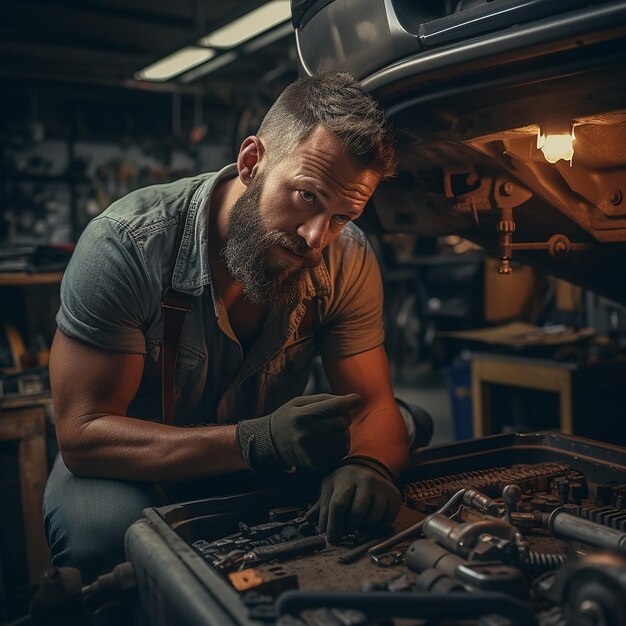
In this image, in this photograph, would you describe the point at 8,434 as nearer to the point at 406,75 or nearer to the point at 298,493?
the point at 298,493

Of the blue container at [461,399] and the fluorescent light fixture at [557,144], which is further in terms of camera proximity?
the blue container at [461,399]

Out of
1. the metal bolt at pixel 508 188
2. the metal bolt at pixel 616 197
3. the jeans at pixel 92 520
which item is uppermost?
the metal bolt at pixel 508 188

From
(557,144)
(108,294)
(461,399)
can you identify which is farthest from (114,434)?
(461,399)

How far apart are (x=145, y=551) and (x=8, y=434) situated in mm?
1379

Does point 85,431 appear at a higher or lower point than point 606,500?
higher

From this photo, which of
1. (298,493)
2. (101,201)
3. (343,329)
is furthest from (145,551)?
(101,201)

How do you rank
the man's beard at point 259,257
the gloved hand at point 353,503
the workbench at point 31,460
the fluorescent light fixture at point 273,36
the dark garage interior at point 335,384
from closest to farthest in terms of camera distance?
1. the dark garage interior at point 335,384
2. the gloved hand at point 353,503
3. the man's beard at point 259,257
4. the workbench at point 31,460
5. the fluorescent light fixture at point 273,36

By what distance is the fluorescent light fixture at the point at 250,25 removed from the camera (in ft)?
12.6

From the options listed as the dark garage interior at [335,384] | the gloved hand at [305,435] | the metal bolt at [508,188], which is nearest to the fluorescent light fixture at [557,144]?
the dark garage interior at [335,384]

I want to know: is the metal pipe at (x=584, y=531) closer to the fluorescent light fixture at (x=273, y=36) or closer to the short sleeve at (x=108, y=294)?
the short sleeve at (x=108, y=294)

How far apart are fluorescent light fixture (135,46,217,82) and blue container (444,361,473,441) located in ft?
9.32

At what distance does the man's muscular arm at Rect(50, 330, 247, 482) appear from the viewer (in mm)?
1177

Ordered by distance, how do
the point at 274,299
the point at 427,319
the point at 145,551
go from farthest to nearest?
the point at 427,319 → the point at 274,299 → the point at 145,551

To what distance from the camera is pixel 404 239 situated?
248 inches
